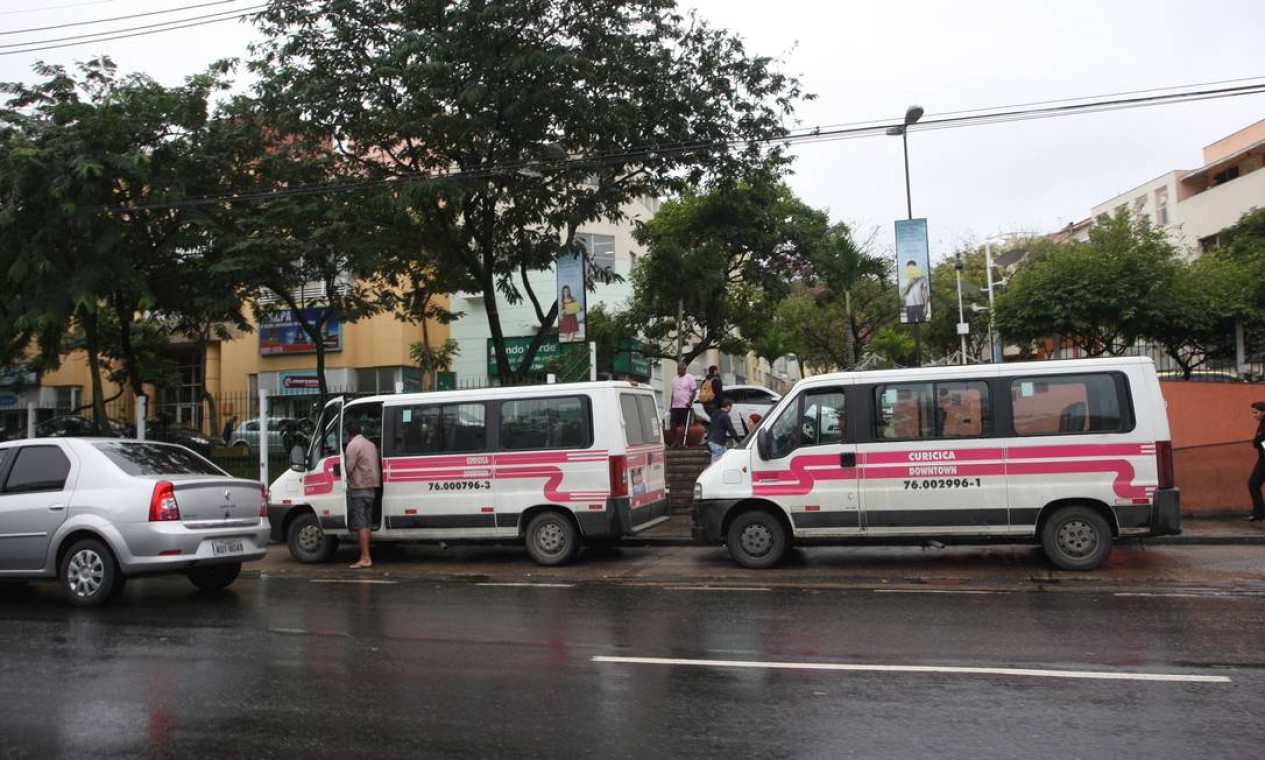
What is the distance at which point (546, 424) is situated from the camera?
11234mm

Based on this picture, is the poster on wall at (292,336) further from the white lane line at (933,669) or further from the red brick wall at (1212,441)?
the white lane line at (933,669)

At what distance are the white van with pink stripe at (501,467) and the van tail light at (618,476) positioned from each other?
12 mm

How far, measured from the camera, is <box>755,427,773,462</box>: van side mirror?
1038 cm

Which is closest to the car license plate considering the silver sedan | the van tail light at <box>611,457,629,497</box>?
the silver sedan

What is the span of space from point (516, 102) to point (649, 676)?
11.3 m

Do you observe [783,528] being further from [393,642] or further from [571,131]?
[571,131]

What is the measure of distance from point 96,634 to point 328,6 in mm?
11492

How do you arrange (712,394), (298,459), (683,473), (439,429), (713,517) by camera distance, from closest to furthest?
(713,517)
(439,429)
(298,459)
(683,473)
(712,394)

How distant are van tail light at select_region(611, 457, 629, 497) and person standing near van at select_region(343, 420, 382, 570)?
3.06 metres

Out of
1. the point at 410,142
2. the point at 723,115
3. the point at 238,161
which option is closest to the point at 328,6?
the point at 410,142

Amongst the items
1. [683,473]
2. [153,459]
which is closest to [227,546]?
[153,459]

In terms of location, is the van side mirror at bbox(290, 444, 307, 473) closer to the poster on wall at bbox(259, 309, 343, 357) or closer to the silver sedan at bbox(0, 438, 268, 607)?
the silver sedan at bbox(0, 438, 268, 607)

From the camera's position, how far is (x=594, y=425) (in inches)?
434

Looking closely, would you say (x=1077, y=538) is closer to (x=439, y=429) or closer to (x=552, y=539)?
(x=552, y=539)
